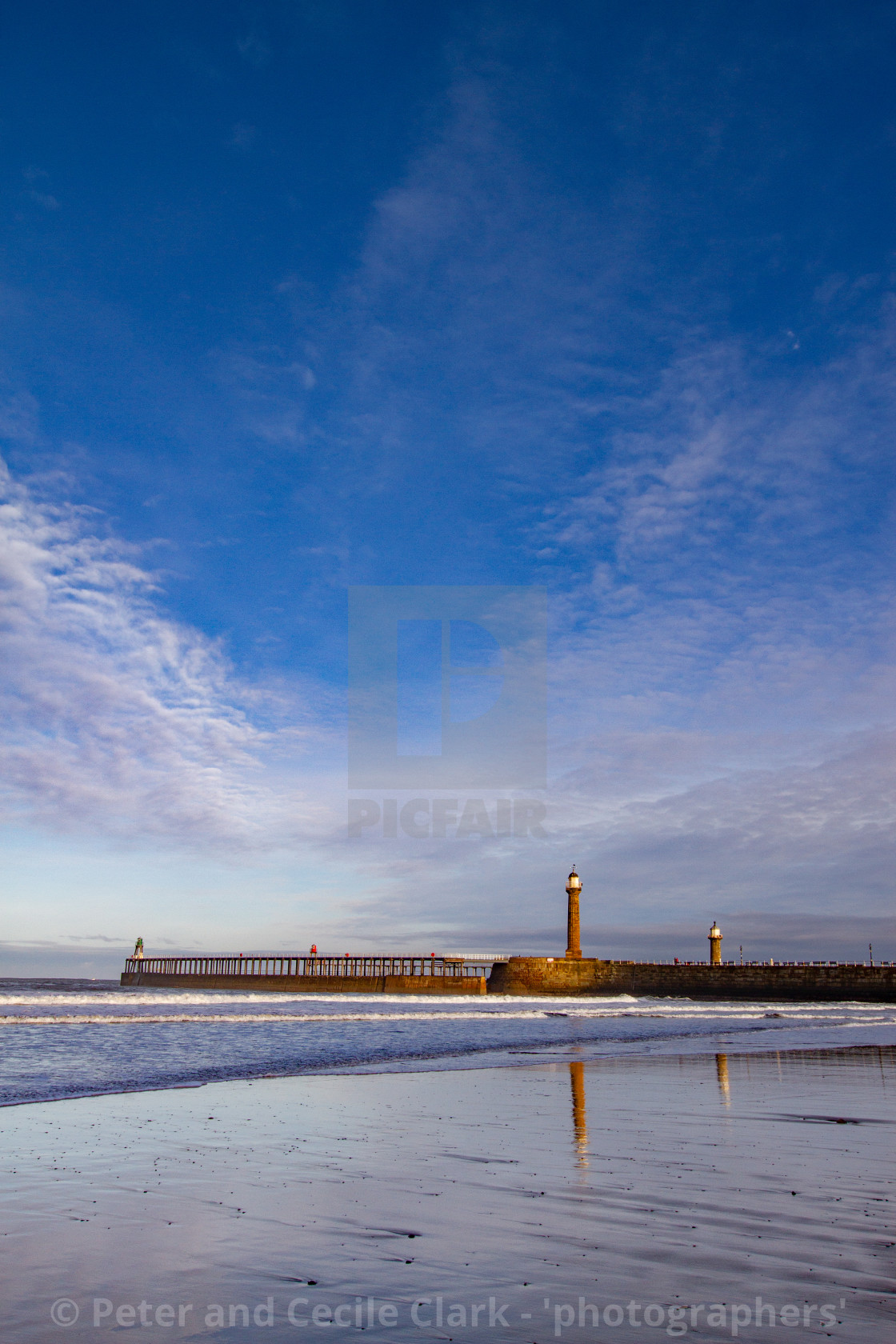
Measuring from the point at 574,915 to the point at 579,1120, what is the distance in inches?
2365

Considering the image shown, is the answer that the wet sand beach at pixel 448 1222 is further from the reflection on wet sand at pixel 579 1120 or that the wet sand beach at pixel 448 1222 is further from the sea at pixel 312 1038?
the sea at pixel 312 1038

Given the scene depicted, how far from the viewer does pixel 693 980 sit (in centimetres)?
6106

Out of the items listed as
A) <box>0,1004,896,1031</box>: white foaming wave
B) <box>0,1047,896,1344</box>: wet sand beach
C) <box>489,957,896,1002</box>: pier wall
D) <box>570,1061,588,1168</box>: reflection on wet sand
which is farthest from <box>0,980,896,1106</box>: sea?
<box>489,957,896,1002</box>: pier wall

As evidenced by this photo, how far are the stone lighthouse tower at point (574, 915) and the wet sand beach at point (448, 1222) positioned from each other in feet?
189

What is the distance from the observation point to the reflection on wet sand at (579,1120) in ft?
23.6

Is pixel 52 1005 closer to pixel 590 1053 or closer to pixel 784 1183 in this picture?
pixel 590 1053

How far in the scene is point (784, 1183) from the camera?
612 cm

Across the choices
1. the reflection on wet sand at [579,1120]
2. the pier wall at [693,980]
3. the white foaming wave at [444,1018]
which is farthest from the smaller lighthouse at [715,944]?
the reflection on wet sand at [579,1120]

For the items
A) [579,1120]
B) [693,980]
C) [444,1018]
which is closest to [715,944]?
[693,980]

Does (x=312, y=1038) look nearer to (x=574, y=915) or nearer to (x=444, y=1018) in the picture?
(x=444, y=1018)

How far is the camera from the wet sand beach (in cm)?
364

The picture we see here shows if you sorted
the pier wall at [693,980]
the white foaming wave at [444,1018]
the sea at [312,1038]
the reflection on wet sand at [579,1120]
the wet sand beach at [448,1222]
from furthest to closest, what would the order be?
the pier wall at [693,980]
the white foaming wave at [444,1018]
the sea at [312,1038]
the reflection on wet sand at [579,1120]
the wet sand beach at [448,1222]

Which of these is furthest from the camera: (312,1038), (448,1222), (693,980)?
(693,980)

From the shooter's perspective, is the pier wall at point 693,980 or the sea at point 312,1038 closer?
the sea at point 312,1038
